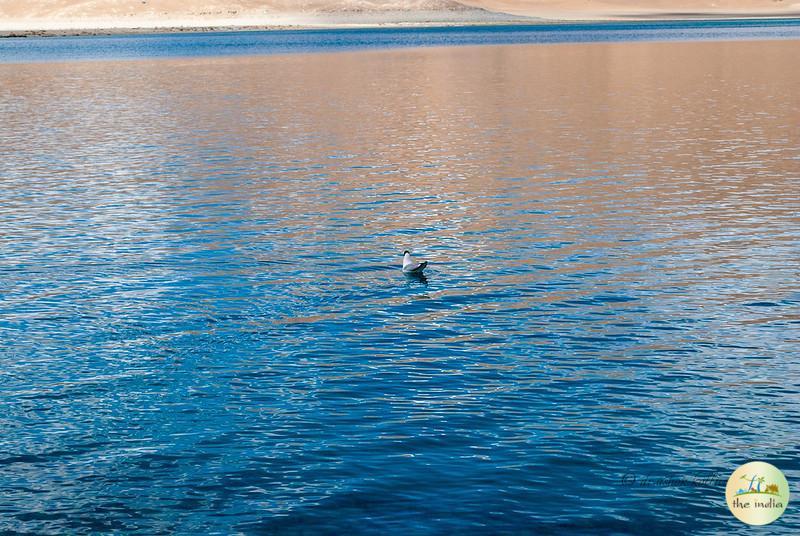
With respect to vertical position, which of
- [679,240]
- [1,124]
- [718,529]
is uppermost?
[1,124]

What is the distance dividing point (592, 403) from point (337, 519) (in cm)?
477

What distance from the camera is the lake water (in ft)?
44.4

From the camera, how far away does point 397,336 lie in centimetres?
1955

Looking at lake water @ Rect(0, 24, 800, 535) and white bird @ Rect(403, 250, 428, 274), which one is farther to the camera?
white bird @ Rect(403, 250, 428, 274)

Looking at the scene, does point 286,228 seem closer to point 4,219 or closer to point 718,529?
point 4,219

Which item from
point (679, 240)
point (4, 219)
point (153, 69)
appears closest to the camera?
point (679, 240)

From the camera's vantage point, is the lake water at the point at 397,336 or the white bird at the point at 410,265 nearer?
the lake water at the point at 397,336

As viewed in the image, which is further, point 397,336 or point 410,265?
point 410,265

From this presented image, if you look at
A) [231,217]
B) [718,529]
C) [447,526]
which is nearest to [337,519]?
[447,526]

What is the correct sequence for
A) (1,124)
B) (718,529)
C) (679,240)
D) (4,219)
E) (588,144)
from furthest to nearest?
(1,124)
(588,144)
(4,219)
(679,240)
(718,529)

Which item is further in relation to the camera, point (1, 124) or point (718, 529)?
point (1, 124)

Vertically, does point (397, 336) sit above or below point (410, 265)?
below

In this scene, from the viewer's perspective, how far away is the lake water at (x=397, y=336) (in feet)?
44.4

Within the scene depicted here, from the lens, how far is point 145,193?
35719 mm
